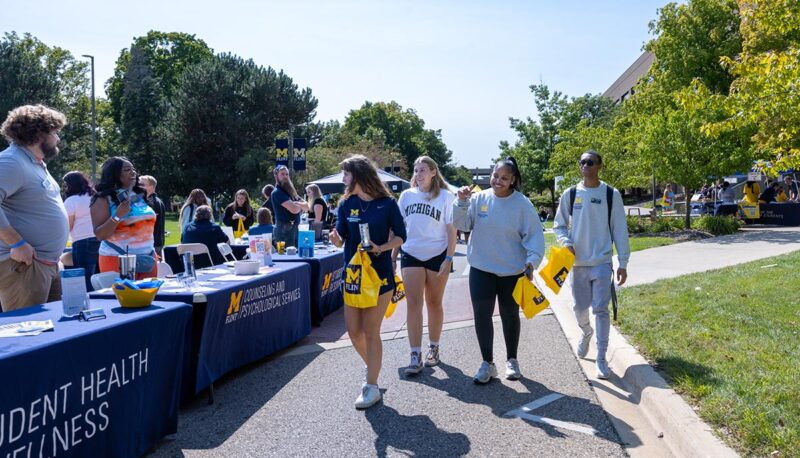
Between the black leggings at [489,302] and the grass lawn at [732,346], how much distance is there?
135 cm

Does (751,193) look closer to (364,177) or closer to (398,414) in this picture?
(364,177)

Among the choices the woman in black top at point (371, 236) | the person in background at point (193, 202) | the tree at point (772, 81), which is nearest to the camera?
the woman in black top at point (371, 236)

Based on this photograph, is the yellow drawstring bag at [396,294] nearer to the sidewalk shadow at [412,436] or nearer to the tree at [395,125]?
the sidewalk shadow at [412,436]

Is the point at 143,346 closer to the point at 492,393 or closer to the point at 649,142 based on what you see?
the point at 492,393

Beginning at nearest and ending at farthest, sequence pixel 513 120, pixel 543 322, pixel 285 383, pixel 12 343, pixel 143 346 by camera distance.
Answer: pixel 12 343, pixel 143 346, pixel 285 383, pixel 543 322, pixel 513 120

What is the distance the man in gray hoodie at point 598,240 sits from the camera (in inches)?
227

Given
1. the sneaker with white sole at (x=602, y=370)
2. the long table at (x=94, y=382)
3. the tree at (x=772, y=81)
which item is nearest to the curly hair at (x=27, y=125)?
the long table at (x=94, y=382)

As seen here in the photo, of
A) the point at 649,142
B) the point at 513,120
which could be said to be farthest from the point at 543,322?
the point at 513,120

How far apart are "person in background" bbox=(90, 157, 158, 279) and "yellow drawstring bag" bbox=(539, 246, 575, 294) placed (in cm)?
348

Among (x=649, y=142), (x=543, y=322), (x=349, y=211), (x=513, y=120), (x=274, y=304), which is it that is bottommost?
(x=543, y=322)

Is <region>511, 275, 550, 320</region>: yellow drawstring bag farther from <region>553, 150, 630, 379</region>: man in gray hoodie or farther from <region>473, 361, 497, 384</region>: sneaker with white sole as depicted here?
<region>553, 150, 630, 379</region>: man in gray hoodie

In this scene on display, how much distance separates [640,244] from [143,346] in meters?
15.1

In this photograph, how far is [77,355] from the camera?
3.38 m

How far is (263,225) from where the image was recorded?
409 inches
